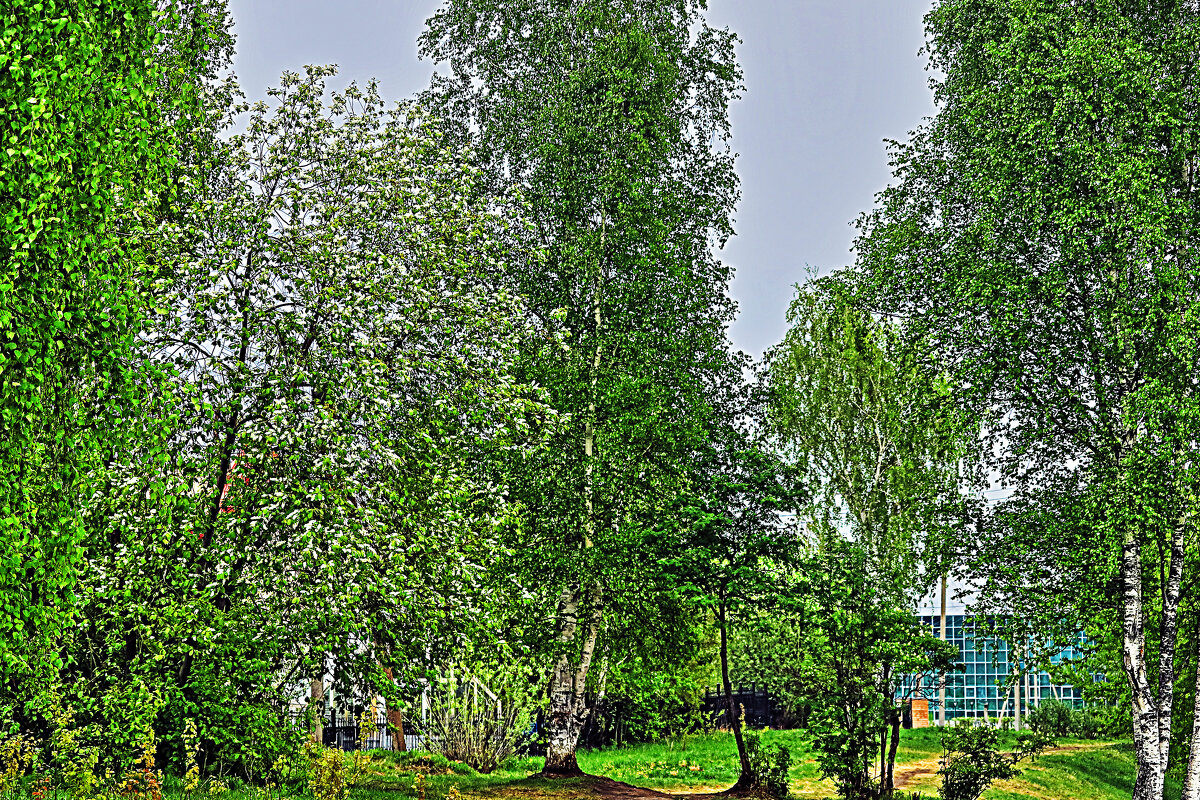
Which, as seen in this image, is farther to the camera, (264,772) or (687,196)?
(687,196)

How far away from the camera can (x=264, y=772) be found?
9.55 meters

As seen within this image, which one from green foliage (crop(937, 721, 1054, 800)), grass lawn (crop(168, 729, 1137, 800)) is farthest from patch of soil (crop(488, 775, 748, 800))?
green foliage (crop(937, 721, 1054, 800))

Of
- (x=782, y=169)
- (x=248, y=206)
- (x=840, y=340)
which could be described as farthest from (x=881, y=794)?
Result: (x=782, y=169)

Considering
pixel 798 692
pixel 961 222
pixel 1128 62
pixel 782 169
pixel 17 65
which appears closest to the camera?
pixel 17 65

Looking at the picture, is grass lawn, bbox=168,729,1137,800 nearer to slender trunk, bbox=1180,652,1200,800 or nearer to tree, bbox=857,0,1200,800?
slender trunk, bbox=1180,652,1200,800

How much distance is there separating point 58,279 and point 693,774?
14151 millimetres

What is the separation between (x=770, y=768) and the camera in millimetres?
14023

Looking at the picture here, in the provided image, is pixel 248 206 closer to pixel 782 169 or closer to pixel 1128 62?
pixel 1128 62

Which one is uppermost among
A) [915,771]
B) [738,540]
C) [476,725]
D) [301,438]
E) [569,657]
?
[301,438]

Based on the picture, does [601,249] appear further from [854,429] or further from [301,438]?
[301,438]

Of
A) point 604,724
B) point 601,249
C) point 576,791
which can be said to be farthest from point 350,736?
point 601,249

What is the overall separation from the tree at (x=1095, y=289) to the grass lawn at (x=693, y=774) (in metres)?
4.02

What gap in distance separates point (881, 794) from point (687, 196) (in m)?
9.21

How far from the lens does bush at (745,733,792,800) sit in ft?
45.2
